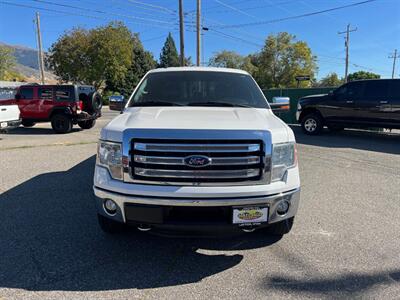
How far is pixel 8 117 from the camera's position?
10562 millimetres

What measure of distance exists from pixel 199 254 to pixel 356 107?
32.5ft

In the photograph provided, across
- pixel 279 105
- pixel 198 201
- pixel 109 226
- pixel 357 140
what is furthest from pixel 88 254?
pixel 357 140

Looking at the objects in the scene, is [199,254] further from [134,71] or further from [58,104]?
[134,71]

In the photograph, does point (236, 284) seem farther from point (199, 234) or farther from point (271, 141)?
point (271, 141)

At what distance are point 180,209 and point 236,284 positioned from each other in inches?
31.9

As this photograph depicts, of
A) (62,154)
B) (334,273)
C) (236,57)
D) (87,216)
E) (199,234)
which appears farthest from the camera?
(236,57)

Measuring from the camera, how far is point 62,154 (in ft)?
27.8

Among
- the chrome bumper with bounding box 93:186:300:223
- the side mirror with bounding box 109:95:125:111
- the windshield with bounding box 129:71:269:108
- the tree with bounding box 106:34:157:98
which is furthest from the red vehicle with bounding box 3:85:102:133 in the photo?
the tree with bounding box 106:34:157:98

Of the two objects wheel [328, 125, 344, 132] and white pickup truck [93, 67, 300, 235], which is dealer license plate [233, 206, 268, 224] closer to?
white pickup truck [93, 67, 300, 235]

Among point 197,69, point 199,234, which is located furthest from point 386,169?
point 199,234

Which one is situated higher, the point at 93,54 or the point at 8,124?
the point at 93,54

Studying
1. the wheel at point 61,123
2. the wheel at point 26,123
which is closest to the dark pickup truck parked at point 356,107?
the wheel at point 61,123

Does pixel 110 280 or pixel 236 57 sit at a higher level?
pixel 236 57

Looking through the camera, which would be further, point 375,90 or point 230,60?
point 230,60
